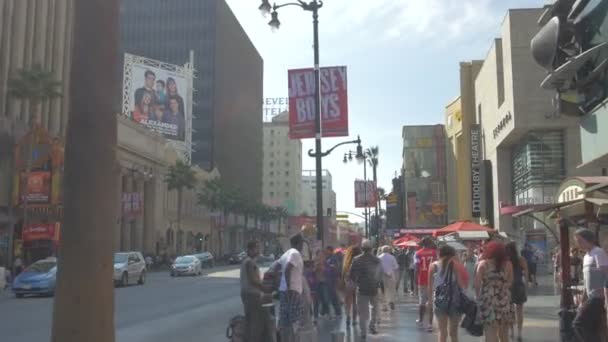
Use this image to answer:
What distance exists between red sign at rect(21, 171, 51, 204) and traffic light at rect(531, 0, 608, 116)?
1488 inches

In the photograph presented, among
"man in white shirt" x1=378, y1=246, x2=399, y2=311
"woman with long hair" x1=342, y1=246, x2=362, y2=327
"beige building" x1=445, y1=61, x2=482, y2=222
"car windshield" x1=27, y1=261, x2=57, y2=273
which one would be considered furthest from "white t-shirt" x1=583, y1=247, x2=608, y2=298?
"beige building" x1=445, y1=61, x2=482, y2=222

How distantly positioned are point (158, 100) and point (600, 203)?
7888 centimetres

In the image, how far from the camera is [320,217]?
1950 cm

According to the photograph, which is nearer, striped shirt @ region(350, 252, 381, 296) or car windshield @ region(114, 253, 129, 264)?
striped shirt @ region(350, 252, 381, 296)

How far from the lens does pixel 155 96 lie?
84.9 meters

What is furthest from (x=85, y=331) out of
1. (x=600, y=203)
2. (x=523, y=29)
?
(x=523, y=29)

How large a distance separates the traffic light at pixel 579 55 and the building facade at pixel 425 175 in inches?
2207

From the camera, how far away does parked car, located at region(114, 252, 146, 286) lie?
32456mm

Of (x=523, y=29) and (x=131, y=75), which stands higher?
(x=131, y=75)

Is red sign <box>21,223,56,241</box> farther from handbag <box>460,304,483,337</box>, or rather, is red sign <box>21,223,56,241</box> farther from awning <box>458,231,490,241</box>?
handbag <box>460,304,483,337</box>

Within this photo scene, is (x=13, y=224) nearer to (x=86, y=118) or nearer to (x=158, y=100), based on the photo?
(x=158, y=100)

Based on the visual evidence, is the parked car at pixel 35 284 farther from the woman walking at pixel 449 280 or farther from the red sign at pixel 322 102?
the woman walking at pixel 449 280

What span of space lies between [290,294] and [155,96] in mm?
78475

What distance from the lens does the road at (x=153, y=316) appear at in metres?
13.6
